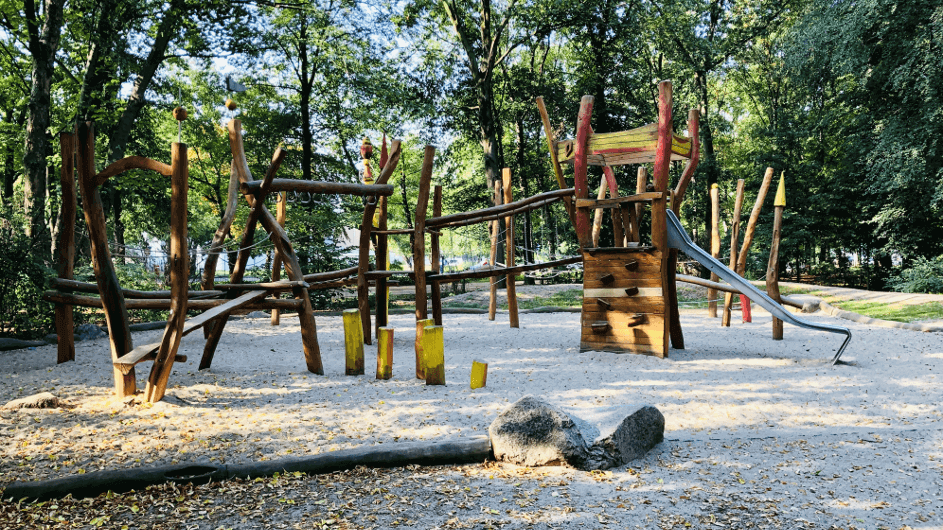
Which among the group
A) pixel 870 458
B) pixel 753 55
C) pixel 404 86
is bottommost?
pixel 870 458

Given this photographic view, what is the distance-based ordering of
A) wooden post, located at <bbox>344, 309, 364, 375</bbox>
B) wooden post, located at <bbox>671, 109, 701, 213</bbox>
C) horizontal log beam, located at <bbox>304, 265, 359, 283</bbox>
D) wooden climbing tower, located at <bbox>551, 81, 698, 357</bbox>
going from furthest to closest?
horizontal log beam, located at <bbox>304, 265, 359, 283</bbox> < wooden post, located at <bbox>671, 109, 701, 213</bbox> < wooden climbing tower, located at <bbox>551, 81, 698, 357</bbox> < wooden post, located at <bbox>344, 309, 364, 375</bbox>

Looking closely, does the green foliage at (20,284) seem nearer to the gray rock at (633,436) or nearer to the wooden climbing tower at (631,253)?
the wooden climbing tower at (631,253)

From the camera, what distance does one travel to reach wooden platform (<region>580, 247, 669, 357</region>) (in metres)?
6.85

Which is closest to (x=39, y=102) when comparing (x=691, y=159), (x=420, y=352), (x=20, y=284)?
(x=20, y=284)

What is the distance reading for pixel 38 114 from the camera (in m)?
9.45

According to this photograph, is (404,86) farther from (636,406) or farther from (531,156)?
(636,406)

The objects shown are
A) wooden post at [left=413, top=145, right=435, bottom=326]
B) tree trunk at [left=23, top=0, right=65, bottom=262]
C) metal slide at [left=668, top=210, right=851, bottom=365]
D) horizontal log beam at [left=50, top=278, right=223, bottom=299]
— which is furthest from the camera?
tree trunk at [left=23, top=0, right=65, bottom=262]

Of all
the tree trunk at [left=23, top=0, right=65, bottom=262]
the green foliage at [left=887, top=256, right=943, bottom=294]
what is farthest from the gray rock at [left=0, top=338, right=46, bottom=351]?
the green foliage at [left=887, top=256, right=943, bottom=294]

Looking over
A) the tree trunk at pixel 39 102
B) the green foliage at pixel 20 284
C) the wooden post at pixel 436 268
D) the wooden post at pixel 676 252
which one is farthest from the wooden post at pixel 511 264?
the tree trunk at pixel 39 102

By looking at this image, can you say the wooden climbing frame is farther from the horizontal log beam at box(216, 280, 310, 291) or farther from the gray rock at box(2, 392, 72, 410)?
the gray rock at box(2, 392, 72, 410)

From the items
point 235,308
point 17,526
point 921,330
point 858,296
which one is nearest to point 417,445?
point 17,526

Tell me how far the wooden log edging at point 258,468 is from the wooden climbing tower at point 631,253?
12.0ft

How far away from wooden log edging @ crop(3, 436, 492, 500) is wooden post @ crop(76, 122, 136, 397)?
1814 millimetres

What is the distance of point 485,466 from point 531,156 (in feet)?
70.1
